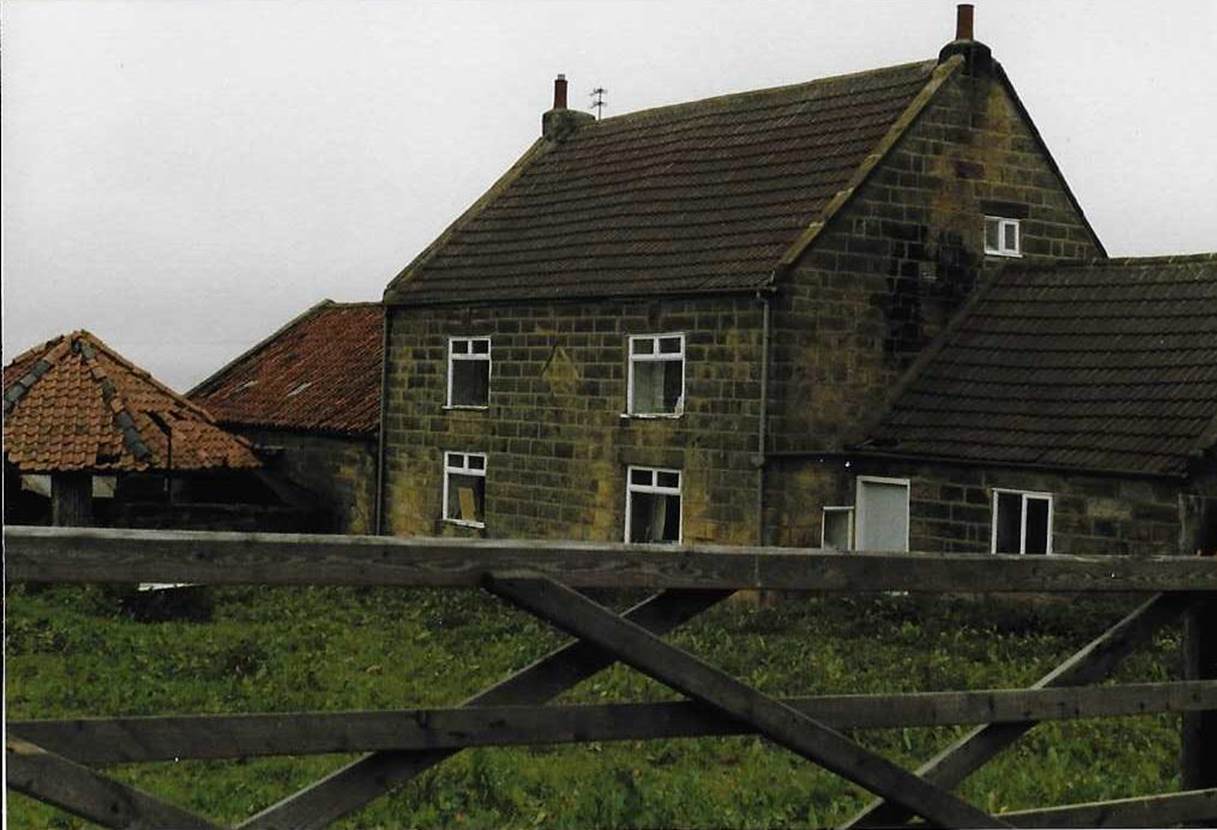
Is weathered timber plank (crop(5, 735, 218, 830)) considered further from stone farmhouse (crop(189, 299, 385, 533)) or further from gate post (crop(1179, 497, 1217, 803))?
stone farmhouse (crop(189, 299, 385, 533))

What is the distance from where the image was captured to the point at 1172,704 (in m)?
6.27

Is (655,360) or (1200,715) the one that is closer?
(1200,715)

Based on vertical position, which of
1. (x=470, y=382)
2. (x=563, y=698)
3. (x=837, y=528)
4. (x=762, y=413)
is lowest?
(x=563, y=698)

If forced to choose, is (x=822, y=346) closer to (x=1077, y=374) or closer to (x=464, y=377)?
(x=1077, y=374)

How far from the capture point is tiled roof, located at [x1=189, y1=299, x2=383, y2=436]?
97.8ft

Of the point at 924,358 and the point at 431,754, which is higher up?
the point at 924,358

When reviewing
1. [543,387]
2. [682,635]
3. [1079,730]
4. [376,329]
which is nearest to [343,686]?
[682,635]

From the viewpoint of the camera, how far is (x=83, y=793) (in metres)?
4.48

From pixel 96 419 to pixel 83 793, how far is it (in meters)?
21.2

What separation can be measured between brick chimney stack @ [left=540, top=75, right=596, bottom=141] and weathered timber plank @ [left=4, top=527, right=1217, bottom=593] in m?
23.9

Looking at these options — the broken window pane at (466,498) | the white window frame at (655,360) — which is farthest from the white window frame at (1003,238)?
the broken window pane at (466,498)

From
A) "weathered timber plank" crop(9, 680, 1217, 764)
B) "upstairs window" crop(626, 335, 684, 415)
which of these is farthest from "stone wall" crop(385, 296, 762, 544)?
"weathered timber plank" crop(9, 680, 1217, 764)

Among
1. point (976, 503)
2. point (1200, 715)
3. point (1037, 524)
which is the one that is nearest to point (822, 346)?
point (976, 503)

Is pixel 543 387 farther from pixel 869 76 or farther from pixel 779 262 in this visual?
pixel 869 76
